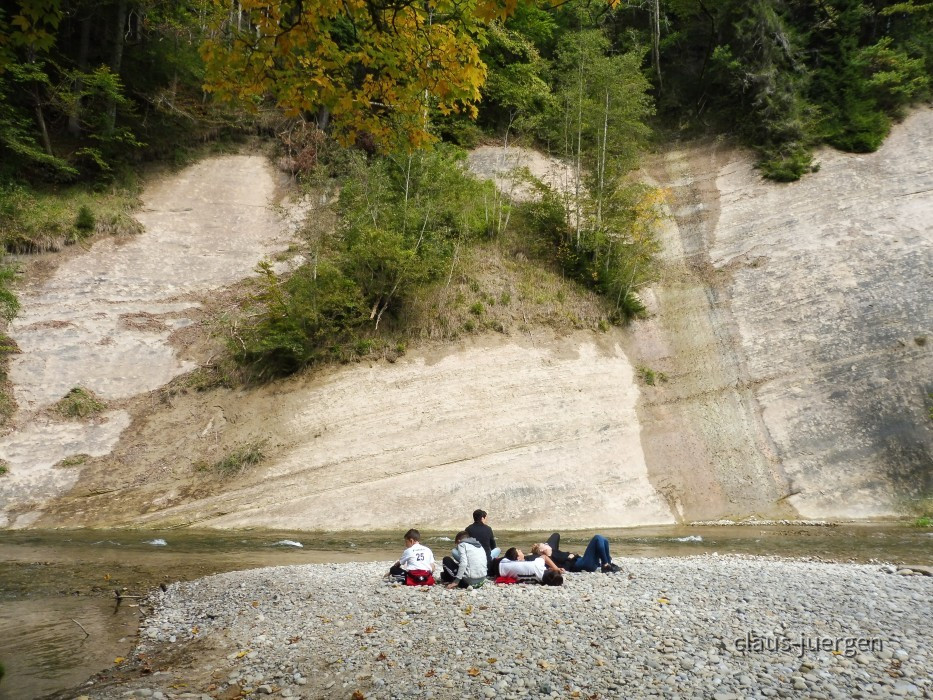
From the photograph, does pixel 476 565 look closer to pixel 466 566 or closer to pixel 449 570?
pixel 466 566

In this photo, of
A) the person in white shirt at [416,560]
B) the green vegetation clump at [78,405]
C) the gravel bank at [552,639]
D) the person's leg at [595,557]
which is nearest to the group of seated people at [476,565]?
the person in white shirt at [416,560]

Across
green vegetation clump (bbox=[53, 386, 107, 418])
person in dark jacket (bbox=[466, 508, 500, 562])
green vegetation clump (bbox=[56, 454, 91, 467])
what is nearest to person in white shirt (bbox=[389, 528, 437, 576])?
person in dark jacket (bbox=[466, 508, 500, 562])

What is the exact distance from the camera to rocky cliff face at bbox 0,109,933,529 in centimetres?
1508

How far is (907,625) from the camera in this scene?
216 inches

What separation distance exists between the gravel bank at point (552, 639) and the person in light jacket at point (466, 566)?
31 centimetres

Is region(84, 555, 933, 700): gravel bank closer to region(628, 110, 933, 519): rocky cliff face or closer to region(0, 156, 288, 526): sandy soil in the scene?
region(628, 110, 933, 519): rocky cliff face

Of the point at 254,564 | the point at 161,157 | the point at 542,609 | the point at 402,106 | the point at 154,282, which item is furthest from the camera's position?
the point at 161,157

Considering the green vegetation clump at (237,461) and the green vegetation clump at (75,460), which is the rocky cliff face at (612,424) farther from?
the green vegetation clump at (75,460)

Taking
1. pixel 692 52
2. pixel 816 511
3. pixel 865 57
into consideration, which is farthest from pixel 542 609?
pixel 692 52

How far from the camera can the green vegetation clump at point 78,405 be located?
16844 mm

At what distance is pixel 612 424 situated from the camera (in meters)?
18.0

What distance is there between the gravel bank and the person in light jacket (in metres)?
0.31

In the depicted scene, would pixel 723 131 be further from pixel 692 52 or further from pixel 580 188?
pixel 580 188

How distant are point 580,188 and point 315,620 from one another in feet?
79.1
